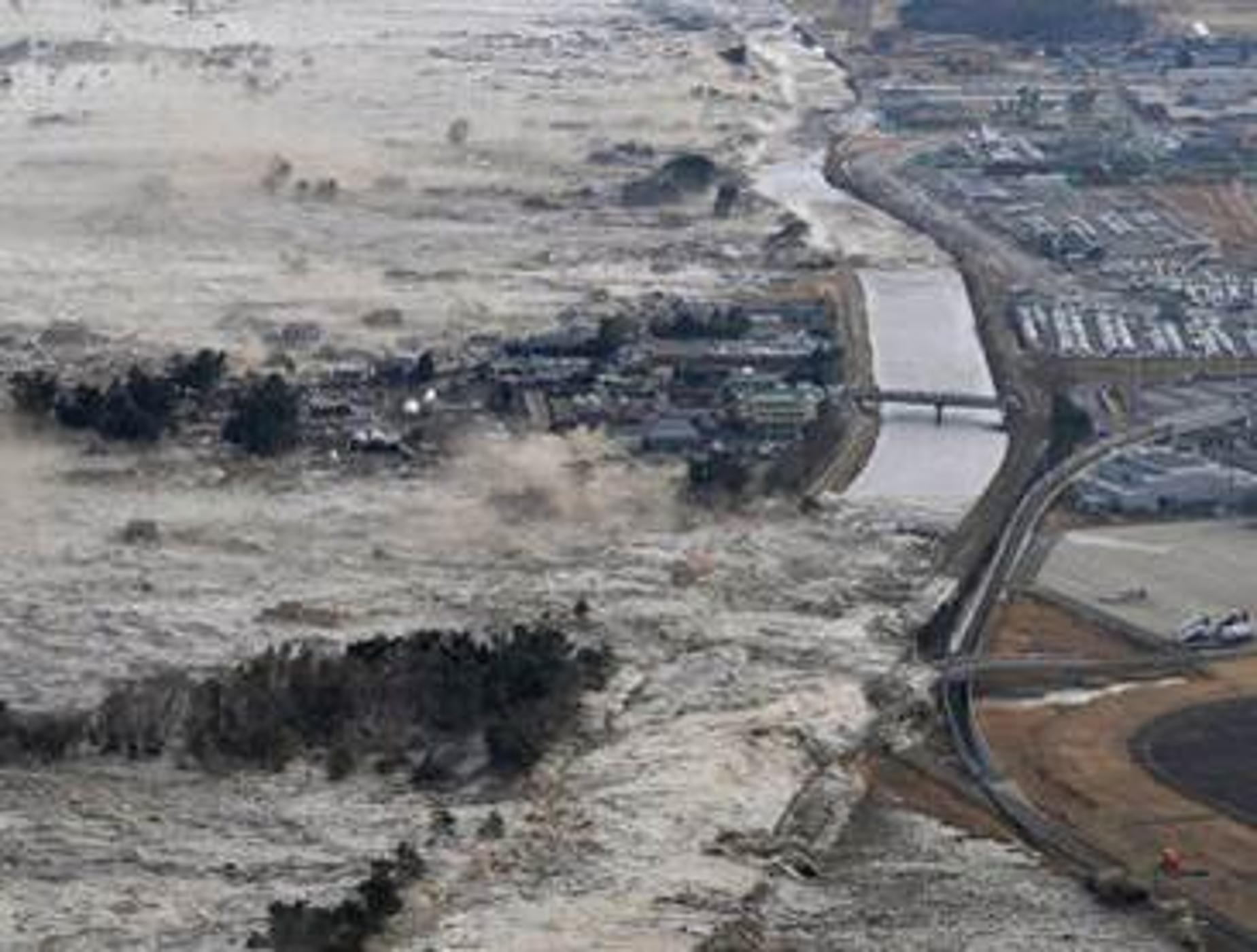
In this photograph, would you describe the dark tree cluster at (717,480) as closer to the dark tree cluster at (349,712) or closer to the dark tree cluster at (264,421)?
the dark tree cluster at (264,421)

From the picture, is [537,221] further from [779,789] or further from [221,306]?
[779,789]

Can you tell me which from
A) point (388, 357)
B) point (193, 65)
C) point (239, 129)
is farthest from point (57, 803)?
point (193, 65)

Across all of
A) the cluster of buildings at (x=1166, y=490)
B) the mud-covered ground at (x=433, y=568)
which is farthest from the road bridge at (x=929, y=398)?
the mud-covered ground at (x=433, y=568)

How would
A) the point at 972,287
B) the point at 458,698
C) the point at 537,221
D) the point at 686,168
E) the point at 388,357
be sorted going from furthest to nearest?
1. the point at 686,168
2. the point at 537,221
3. the point at 972,287
4. the point at 388,357
5. the point at 458,698

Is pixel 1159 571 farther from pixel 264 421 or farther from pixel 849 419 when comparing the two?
pixel 264 421

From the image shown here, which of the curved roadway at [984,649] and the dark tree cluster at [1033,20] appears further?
the dark tree cluster at [1033,20]

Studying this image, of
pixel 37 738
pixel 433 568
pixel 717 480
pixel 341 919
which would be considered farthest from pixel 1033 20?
pixel 341 919
